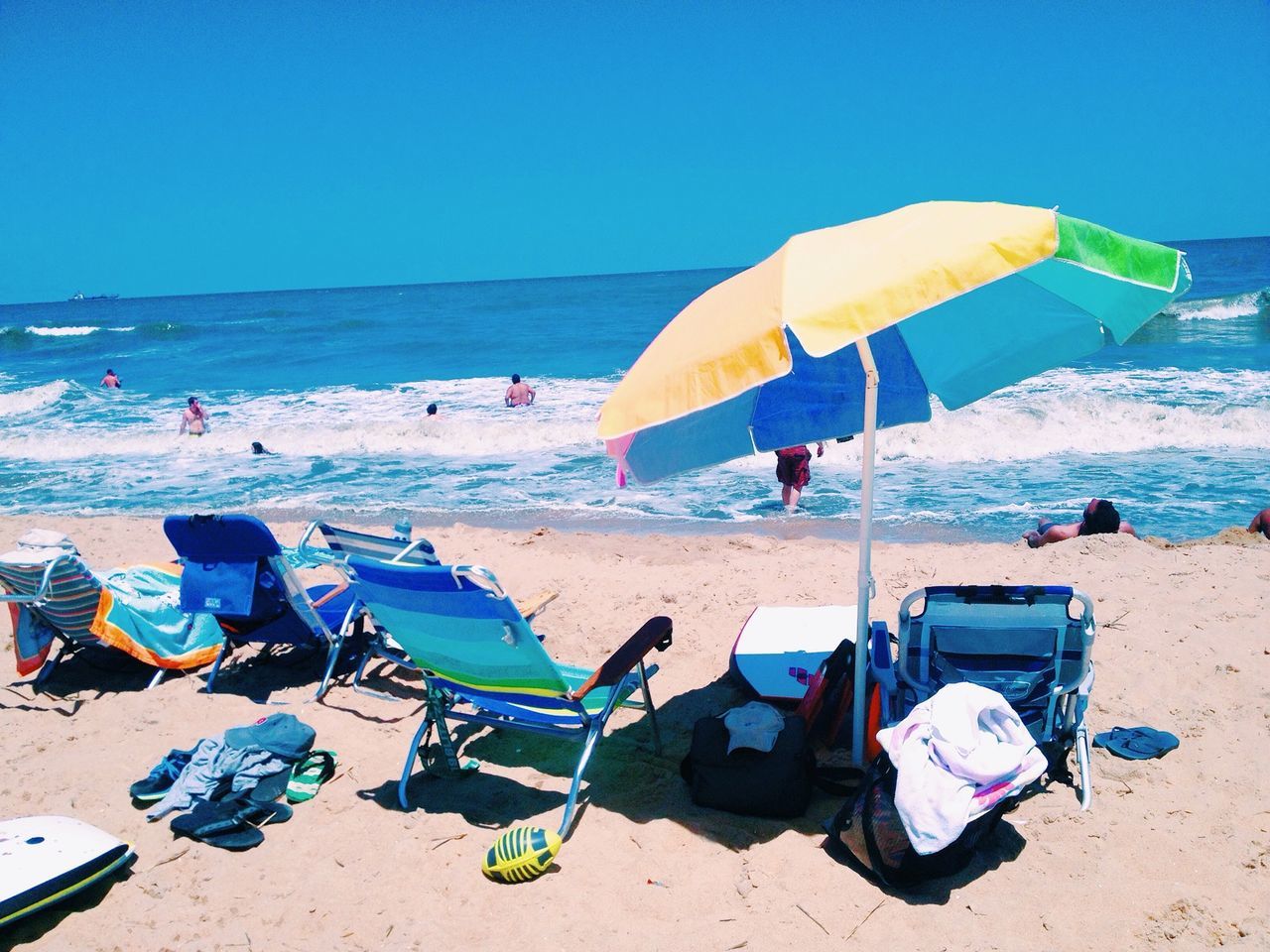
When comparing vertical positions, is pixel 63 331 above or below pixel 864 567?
above

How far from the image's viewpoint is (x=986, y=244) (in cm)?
264

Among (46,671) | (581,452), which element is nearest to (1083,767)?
(46,671)

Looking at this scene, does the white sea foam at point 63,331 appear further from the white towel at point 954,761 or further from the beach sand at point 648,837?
the white towel at point 954,761

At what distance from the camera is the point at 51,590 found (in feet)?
15.4

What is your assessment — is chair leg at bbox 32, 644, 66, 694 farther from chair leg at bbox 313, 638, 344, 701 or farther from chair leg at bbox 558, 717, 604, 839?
chair leg at bbox 558, 717, 604, 839

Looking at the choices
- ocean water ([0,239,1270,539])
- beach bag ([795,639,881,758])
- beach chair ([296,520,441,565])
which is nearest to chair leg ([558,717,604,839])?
beach bag ([795,639,881,758])

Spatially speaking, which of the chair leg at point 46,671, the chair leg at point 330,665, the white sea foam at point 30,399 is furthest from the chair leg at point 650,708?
the white sea foam at point 30,399

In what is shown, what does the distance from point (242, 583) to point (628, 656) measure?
7.55 ft

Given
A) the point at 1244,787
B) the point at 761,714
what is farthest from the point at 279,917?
the point at 1244,787

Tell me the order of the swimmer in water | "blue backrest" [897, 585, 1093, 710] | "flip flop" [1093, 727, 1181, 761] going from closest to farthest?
1. "blue backrest" [897, 585, 1093, 710]
2. "flip flop" [1093, 727, 1181, 761]
3. the swimmer in water

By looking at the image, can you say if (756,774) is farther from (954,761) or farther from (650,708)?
(954,761)

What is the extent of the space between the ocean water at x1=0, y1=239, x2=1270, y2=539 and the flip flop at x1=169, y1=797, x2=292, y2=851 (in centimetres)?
573

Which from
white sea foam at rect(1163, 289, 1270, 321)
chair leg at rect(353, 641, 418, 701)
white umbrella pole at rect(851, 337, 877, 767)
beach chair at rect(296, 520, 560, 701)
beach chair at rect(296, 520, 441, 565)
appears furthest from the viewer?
white sea foam at rect(1163, 289, 1270, 321)

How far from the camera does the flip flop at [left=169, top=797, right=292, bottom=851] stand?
346 cm
